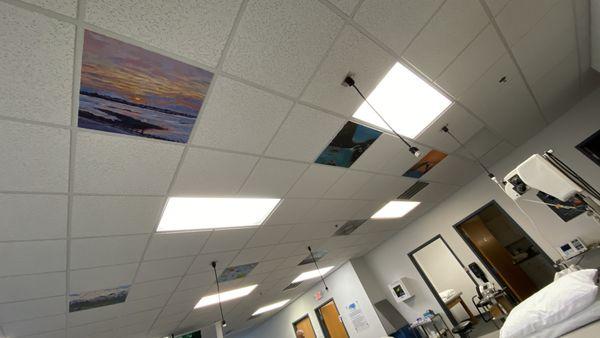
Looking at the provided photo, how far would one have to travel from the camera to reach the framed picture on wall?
4.37 meters

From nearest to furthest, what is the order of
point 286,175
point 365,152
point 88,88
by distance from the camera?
point 88,88, point 286,175, point 365,152

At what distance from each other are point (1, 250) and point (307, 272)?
5.80 m

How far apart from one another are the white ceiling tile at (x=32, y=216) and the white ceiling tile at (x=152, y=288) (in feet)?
5.91

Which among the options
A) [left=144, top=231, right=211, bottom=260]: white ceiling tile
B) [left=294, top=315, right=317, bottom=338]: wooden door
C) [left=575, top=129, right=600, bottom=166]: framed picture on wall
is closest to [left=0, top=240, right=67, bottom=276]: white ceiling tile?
[left=144, top=231, right=211, bottom=260]: white ceiling tile

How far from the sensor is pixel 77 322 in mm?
4180

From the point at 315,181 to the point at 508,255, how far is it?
5840 millimetres

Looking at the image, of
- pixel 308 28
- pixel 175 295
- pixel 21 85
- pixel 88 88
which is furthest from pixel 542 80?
pixel 175 295

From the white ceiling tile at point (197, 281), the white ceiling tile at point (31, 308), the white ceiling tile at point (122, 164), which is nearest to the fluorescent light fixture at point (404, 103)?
the white ceiling tile at point (122, 164)

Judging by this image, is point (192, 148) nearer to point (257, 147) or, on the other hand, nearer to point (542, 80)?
point (257, 147)

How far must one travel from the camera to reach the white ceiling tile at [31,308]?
3189mm

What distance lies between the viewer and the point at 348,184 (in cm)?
380

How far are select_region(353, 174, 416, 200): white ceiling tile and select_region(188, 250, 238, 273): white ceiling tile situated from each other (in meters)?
2.24

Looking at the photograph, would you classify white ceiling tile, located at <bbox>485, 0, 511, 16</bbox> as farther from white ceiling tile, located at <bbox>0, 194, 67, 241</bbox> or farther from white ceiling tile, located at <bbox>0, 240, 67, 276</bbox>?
white ceiling tile, located at <bbox>0, 240, 67, 276</bbox>

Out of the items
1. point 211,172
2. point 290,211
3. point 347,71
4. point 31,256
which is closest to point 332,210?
point 290,211
